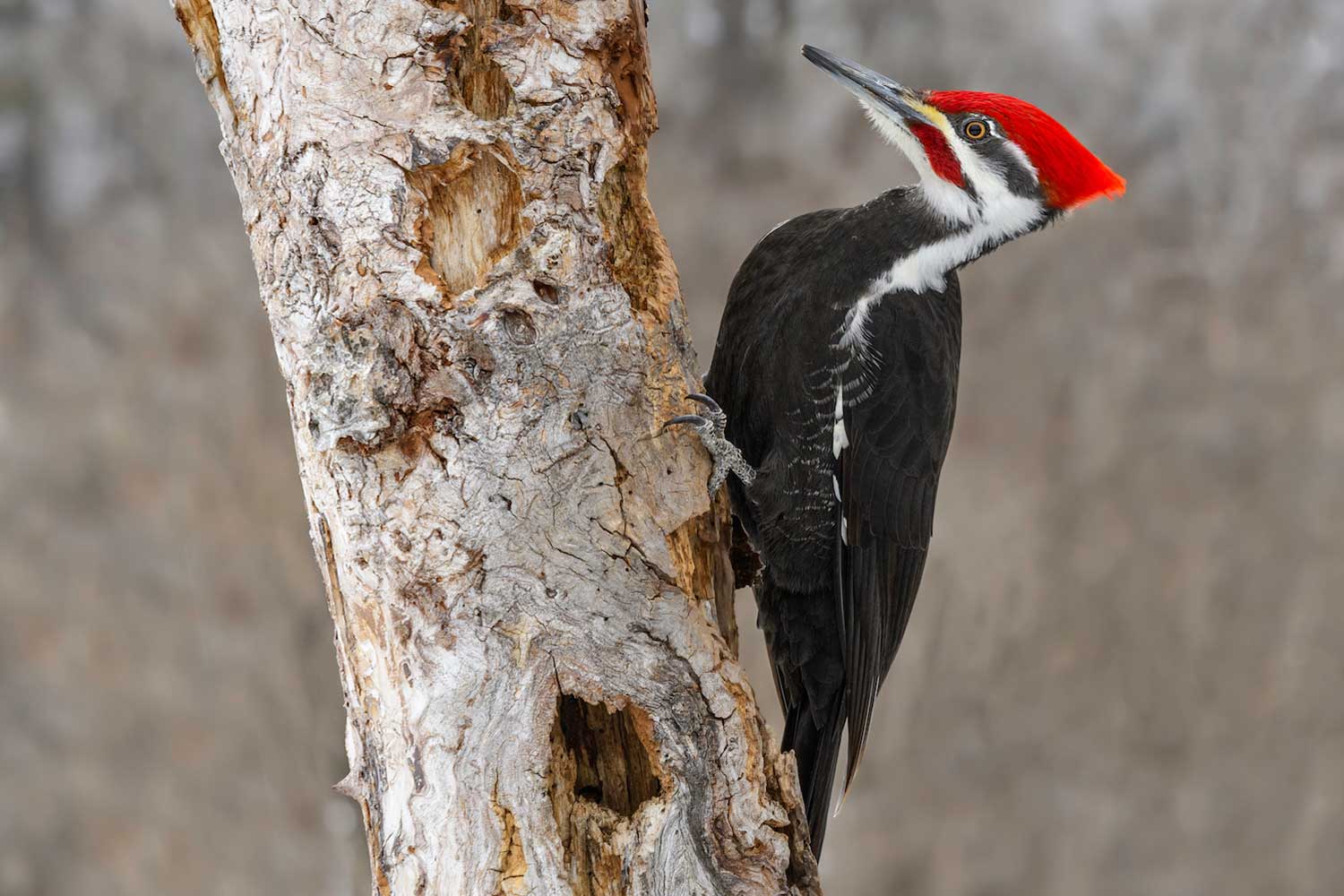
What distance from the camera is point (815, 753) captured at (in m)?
2.15

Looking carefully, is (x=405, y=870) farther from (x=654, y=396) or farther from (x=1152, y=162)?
(x=1152, y=162)

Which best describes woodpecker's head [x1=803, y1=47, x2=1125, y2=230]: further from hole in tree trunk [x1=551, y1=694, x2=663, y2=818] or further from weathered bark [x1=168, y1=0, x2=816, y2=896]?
hole in tree trunk [x1=551, y1=694, x2=663, y2=818]

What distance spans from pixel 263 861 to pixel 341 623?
8.23ft

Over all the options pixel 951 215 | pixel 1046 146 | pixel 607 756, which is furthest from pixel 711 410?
pixel 1046 146

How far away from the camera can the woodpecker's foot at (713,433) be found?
5.21 feet

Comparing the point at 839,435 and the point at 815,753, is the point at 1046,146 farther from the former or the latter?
the point at 815,753

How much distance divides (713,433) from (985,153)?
0.76 meters

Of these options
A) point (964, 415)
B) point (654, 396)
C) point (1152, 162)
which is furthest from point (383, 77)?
point (1152, 162)

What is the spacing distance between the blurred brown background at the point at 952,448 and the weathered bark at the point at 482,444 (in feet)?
6.55

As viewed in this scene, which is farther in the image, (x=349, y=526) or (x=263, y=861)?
(x=263, y=861)

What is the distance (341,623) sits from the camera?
146cm

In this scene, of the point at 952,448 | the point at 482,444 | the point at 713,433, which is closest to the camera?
the point at 482,444

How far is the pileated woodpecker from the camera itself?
1996 millimetres

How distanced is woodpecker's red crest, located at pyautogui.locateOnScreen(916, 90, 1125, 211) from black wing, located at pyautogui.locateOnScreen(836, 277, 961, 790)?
0.83 ft
